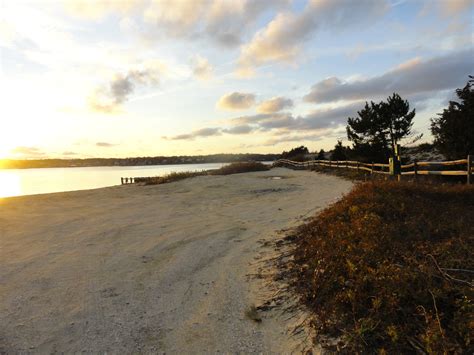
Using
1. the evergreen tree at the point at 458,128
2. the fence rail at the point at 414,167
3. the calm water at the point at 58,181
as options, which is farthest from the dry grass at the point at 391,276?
the calm water at the point at 58,181

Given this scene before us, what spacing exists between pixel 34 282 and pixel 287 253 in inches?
201

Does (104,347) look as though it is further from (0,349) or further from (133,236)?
(133,236)

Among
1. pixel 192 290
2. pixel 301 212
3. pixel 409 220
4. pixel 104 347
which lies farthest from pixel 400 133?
pixel 104 347

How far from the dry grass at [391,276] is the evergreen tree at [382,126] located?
21910 mm

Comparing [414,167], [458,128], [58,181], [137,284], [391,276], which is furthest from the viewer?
[58,181]

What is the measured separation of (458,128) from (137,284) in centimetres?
1864

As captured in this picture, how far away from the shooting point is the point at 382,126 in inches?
1141

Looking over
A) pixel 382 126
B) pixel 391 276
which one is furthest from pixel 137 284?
pixel 382 126

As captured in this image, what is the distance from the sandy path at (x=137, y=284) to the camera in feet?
14.3

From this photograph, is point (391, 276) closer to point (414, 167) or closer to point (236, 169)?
point (414, 167)

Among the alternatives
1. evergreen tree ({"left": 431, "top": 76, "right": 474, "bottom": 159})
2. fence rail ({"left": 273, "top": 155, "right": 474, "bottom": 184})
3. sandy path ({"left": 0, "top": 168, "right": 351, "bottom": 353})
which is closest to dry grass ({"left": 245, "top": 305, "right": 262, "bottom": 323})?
sandy path ({"left": 0, "top": 168, "right": 351, "bottom": 353})

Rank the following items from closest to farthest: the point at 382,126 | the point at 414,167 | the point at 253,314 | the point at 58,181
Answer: the point at 253,314 < the point at 414,167 < the point at 382,126 < the point at 58,181

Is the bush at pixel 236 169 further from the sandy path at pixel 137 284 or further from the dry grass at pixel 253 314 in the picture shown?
the dry grass at pixel 253 314

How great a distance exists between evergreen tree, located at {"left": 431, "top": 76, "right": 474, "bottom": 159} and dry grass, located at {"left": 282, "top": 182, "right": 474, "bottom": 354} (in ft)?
40.1
